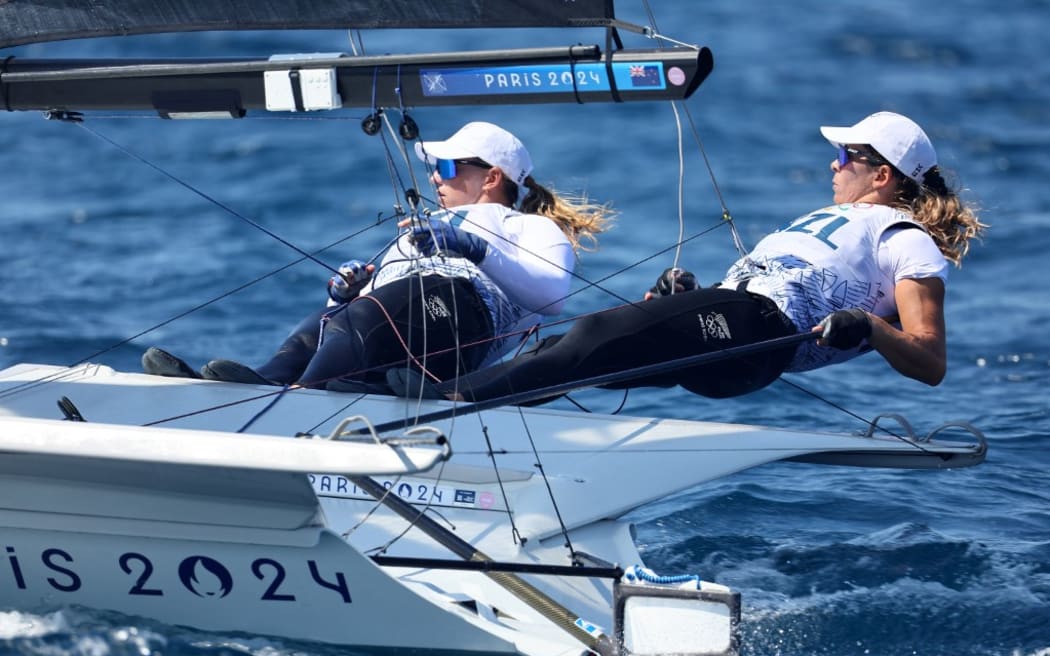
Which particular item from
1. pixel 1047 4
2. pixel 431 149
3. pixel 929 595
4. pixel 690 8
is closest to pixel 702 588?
pixel 929 595

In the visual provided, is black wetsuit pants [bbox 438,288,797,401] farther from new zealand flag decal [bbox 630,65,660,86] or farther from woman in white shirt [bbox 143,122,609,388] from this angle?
new zealand flag decal [bbox 630,65,660,86]

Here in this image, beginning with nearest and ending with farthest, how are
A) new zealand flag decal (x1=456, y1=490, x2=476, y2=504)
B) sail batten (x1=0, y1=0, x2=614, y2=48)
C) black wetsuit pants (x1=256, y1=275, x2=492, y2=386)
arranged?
sail batten (x1=0, y1=0, x2=614, y2=48), new zealand flag decal (x1=456, y1=490, x2=476, y2=504), black wetsuit pants (x1=256, y1=275, x2=492, y2=386)

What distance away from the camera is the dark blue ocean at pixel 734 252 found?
10.7 feet

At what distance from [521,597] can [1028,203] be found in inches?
227

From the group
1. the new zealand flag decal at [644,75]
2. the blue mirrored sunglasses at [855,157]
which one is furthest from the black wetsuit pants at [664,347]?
the new zealand flag decal at [644,75]

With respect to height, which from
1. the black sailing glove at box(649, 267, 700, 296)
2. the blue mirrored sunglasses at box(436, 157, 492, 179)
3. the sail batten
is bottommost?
the black sailing glove at box(649, 267, 700, 296)

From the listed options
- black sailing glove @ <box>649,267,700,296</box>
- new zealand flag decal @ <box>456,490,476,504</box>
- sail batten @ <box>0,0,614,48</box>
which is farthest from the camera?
black sailing glove @ <box>649,267,700,296</box>

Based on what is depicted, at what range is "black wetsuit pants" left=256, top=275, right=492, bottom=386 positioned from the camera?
11.4ft

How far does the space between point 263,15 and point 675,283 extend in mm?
1273

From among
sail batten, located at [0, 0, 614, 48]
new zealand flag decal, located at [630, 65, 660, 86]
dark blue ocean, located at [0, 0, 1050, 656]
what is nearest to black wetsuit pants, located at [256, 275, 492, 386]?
dark blue ocean, located at [0, 0, 1050, 656]

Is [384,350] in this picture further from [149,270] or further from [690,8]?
[690,8]

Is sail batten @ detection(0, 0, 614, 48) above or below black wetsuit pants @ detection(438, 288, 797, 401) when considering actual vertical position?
above

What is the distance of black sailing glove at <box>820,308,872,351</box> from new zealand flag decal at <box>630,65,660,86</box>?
0.69 m

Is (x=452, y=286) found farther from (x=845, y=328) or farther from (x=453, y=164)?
(x=845, y=328)
